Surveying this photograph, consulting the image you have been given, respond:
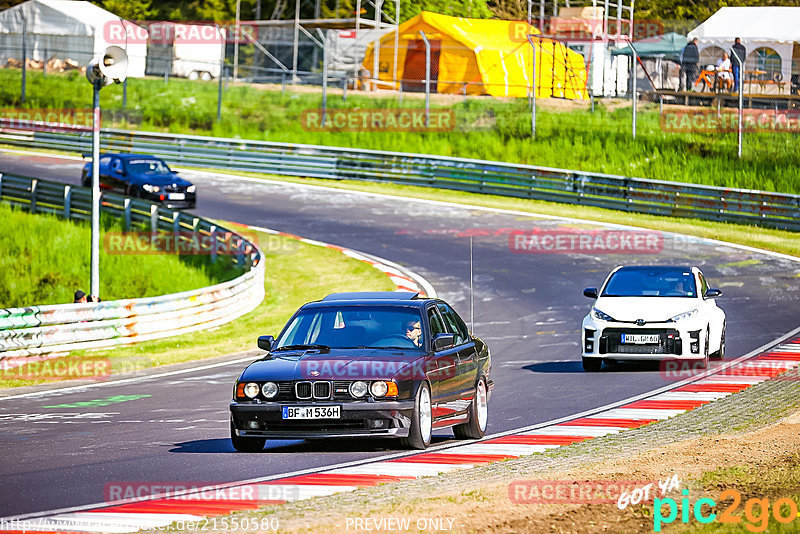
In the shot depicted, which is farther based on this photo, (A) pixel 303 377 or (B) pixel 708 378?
(B) pixel 708 378

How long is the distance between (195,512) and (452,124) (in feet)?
117

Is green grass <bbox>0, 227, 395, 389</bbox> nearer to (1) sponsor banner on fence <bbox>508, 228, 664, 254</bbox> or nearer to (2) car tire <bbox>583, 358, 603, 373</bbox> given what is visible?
(1) sponsor banner on fence <bbox>508, 228, 664, 254</bbox>

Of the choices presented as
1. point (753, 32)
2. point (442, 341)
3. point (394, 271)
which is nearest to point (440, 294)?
point (394, 271)

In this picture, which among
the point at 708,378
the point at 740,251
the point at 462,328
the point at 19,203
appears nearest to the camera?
the point at 462,328

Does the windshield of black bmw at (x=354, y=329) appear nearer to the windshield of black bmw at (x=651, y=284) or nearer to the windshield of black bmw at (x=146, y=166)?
the windshield of black bmw at (x=651, y=284)

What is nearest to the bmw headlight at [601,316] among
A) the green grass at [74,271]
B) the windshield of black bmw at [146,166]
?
the green grass at [74,271]

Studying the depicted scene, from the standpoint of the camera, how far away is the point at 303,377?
34.0ft

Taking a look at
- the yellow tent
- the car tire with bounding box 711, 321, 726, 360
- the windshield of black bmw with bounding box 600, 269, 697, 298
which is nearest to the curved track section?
the car tire with bounding box 711, 321, 726, 360

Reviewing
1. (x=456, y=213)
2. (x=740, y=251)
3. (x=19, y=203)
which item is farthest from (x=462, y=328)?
(x=19, y=203)

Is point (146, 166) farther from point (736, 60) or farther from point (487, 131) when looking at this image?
point (736, 60)

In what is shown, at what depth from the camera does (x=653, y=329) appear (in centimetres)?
1689

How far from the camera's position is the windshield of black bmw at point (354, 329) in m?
11.2

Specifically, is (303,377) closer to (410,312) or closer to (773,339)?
(410,312)

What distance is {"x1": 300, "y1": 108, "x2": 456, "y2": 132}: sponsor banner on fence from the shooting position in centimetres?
4322
